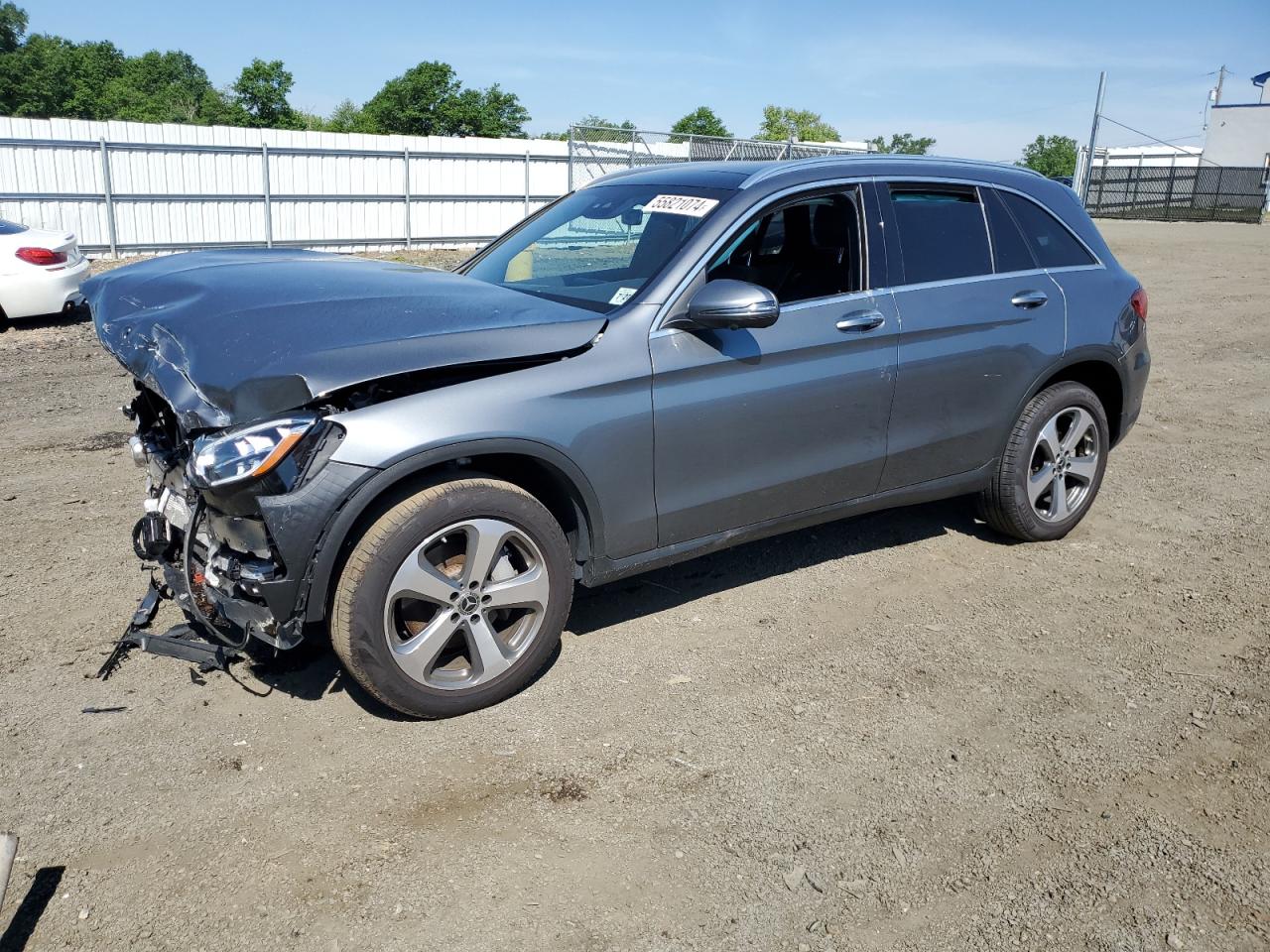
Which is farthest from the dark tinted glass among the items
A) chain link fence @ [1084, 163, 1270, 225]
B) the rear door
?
chain link fence @ [1084, 163, 1270, 225]

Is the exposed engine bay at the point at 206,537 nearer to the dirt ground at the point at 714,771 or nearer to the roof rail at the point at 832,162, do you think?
the dirt ground at the point at 714,771

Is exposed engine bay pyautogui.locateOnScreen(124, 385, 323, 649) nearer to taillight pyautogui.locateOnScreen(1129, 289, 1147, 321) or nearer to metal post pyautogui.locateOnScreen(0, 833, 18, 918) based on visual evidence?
metal post pyautogui.locateOnScreen(0, 833, 18, 918)

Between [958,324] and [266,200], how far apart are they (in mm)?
18719

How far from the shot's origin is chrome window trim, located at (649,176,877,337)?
3932mm

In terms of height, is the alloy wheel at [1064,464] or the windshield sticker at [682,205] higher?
the windshield sticker at [682,205]

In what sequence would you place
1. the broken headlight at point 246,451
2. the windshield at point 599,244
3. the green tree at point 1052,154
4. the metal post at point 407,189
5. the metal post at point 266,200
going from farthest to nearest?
the green tree at point 1052,154 < the metal post at point 407,189 < the metal post at point 266,200 < the windshield at point 599,244 < the broken headlight at point 246,451

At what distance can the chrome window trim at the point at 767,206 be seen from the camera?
3932 millimetres

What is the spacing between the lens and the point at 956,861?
118 inches

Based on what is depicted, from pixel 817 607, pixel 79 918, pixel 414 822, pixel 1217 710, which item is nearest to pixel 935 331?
pixel 817 607

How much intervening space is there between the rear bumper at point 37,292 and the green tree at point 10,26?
63.4m

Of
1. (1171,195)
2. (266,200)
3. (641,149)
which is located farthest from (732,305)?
(1171,195)

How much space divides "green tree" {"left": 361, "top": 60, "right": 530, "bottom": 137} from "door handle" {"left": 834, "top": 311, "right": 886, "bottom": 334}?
219ft

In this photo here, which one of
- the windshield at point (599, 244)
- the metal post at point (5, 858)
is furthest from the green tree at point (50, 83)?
the metal post at point (5, 858)

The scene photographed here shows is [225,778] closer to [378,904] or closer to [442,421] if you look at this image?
[378,904]
